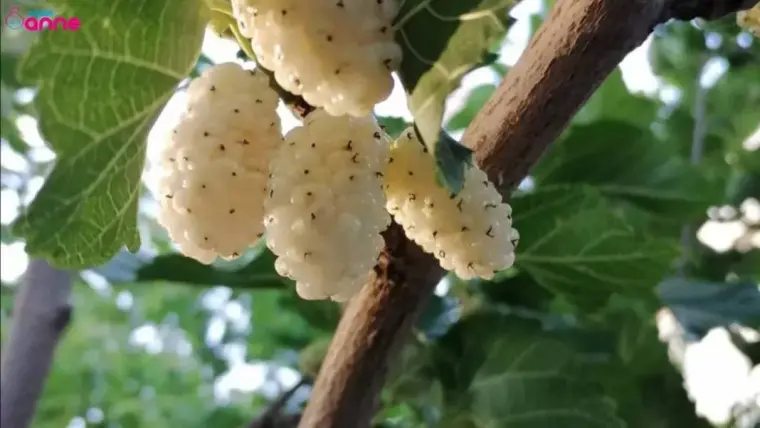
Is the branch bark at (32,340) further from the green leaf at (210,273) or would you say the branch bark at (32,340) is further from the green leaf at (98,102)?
the green leaf at (98,102)

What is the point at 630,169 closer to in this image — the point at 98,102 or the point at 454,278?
the point at 454,278

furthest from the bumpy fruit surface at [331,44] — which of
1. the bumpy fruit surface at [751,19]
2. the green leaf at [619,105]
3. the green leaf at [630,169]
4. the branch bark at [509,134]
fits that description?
the green leaf at [619,105]

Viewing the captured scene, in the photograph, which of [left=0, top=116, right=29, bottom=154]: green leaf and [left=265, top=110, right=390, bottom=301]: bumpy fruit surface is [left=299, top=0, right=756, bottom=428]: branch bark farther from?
[left=0, top=116, right=29, bottom=154]: green leaf

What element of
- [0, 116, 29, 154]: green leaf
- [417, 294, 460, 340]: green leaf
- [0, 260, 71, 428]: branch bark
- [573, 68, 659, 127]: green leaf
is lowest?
[0, 116, 29, 154]: green leaf

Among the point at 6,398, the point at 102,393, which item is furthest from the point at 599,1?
the point at 102,393

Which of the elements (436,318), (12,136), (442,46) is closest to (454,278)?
(436,318)

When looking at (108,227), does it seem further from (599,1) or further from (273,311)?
(273,311)

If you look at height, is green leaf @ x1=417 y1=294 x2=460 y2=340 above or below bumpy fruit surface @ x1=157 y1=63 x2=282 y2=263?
below

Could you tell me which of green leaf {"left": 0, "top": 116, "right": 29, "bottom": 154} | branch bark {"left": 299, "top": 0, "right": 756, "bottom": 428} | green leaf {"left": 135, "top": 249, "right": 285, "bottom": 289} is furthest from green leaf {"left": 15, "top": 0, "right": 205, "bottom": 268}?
green leaf {"left": 0, "top": 116, "right": 29, "bottom": 154}
